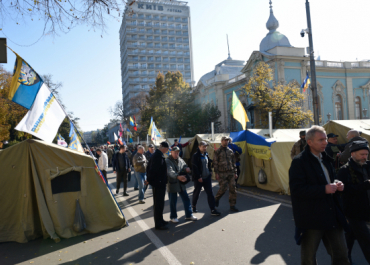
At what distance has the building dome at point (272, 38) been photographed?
3575 centimetres

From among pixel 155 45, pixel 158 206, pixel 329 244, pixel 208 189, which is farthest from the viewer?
pixel 155 45

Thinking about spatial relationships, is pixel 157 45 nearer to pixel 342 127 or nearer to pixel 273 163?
pixel 273 163

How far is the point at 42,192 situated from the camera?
241 inches

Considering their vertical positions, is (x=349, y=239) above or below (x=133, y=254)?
above

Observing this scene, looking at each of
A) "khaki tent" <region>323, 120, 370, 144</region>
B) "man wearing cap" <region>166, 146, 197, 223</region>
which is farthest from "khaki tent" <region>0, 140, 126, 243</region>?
"khaki tent" <region>323, 120, 370, 144</region>

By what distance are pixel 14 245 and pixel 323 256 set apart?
5.59 metres

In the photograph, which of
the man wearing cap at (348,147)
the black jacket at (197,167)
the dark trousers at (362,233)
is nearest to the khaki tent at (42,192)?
the black jacket at (197,167)

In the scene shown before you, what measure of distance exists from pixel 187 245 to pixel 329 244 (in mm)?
2730

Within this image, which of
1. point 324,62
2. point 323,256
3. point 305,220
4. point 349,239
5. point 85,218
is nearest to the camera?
point 305,220

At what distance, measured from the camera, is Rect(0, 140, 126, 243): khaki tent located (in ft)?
19.7

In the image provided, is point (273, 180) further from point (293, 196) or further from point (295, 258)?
point (293, 196)

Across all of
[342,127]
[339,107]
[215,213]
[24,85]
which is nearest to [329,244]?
[215,213]

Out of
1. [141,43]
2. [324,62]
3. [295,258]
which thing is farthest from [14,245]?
[141,43]

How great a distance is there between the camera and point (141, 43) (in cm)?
9781
